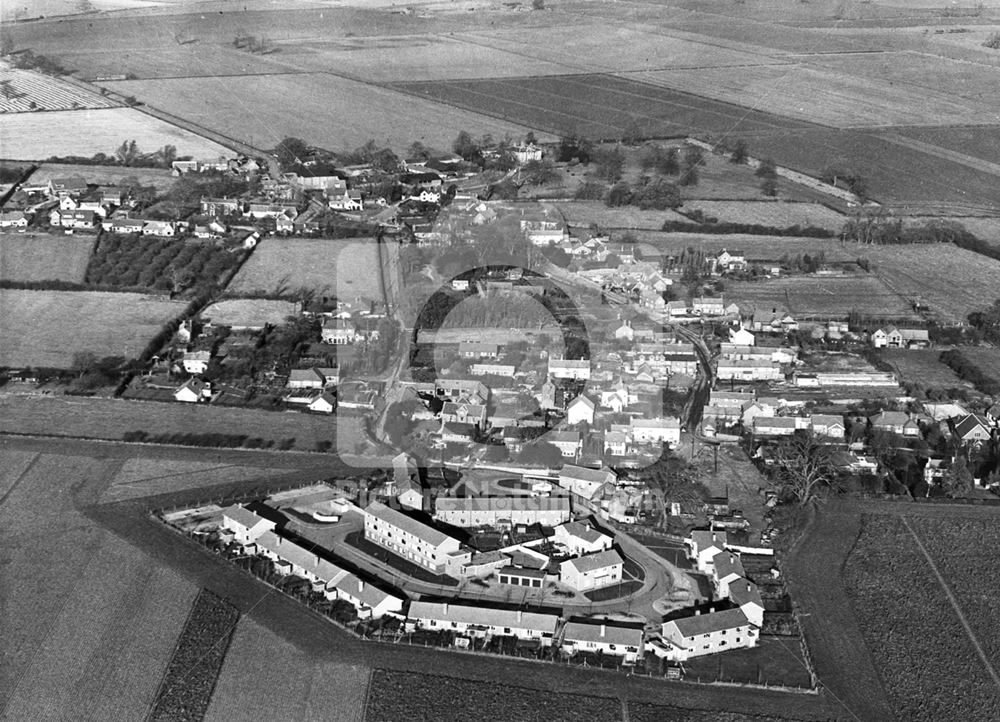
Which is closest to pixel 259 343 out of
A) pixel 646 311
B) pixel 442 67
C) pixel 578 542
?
pixel 646 311

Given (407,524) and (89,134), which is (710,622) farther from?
(89,134)

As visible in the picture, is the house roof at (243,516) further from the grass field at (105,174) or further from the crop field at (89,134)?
the crop field at (89,134)

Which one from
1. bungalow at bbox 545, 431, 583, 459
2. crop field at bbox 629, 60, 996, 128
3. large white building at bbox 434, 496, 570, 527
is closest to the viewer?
large white building at bbox 434, 496, 570, 527

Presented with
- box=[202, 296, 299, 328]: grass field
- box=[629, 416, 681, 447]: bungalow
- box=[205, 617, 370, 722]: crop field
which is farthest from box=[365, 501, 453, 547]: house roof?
box=[202, 296, 299, 328]: grass field

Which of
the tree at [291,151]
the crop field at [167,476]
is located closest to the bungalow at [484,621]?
the crop field at [167,476]

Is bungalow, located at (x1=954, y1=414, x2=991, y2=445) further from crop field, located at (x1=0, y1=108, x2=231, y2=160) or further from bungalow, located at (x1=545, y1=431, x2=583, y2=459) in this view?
crop field, located at (x1=0, y1=108, x2=231, y2=160)
